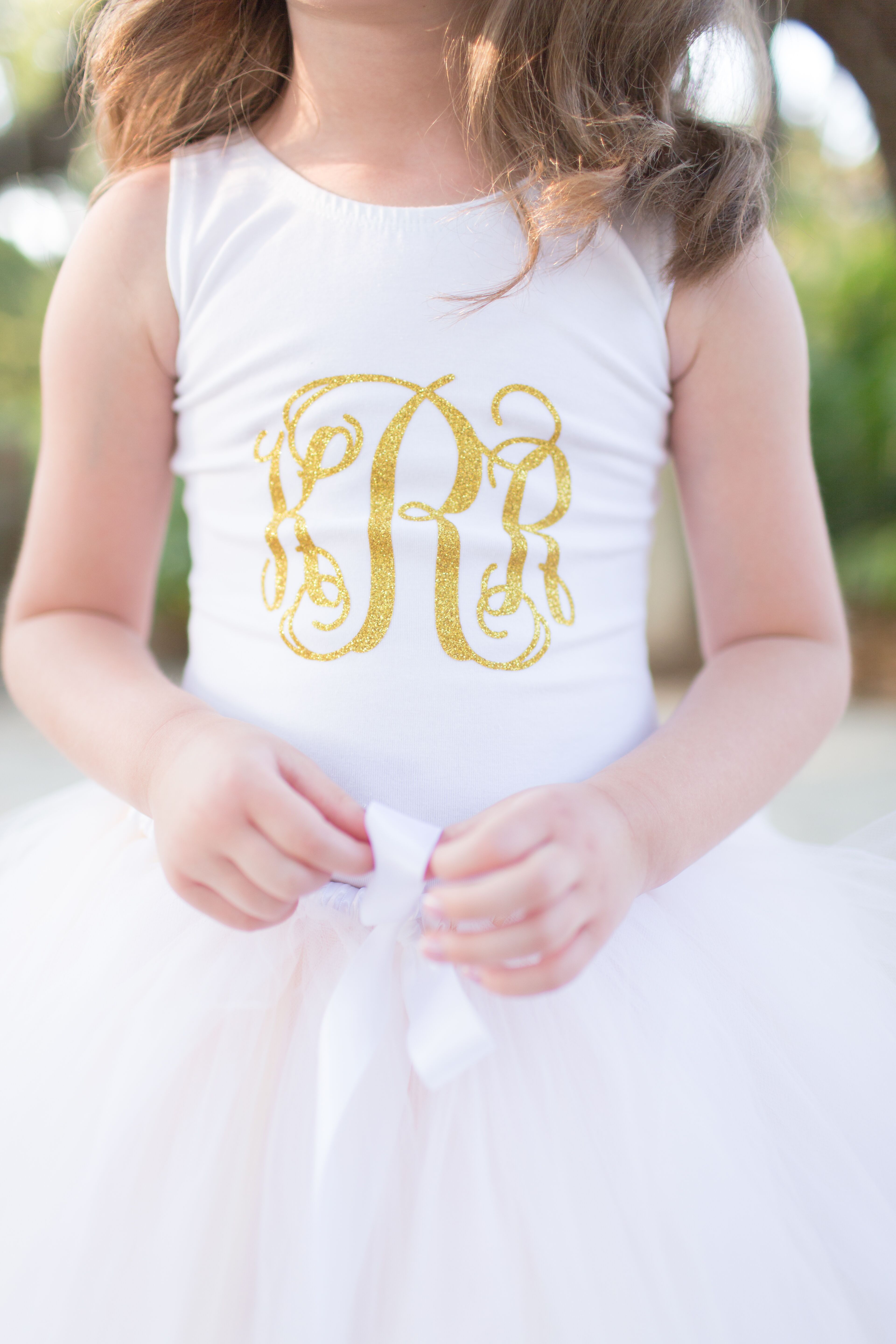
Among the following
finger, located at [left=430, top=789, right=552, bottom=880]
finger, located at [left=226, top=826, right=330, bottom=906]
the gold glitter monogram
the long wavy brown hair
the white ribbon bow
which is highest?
the long wavy brown hair

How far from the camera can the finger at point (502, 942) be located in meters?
0.51

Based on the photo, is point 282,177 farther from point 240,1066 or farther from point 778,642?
point 240,1066

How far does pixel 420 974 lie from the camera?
1.98ft

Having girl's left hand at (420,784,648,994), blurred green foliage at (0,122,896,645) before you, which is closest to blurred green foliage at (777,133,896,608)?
blurred green foliage at (0,122,896,645)

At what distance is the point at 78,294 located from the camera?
0.82m

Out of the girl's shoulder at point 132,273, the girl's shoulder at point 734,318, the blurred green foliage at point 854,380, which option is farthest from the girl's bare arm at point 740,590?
the blurred green foliage at point 854,380

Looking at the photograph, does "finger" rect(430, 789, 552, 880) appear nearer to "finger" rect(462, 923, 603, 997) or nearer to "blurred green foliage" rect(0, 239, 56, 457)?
"finger" rect(462, 923, 603, 997)

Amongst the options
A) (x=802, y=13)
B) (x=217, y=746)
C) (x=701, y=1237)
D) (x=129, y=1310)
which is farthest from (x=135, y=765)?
(x=802, y=13)

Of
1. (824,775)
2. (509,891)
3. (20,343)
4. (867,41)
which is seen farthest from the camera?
(20,343)

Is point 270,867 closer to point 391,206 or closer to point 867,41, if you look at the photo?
point 391,206

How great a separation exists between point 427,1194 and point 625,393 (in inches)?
22.5

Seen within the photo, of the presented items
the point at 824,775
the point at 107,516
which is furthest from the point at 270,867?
the point at 824,775

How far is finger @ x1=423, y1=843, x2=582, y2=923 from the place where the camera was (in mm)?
511

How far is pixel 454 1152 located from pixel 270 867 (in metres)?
0.20
